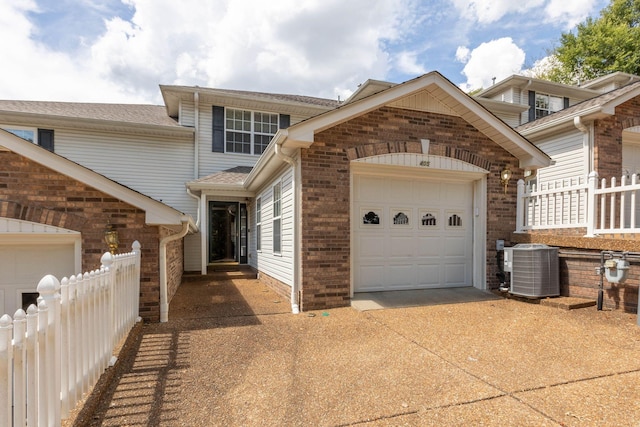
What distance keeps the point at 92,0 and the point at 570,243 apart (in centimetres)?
1064

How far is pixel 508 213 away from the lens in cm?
720

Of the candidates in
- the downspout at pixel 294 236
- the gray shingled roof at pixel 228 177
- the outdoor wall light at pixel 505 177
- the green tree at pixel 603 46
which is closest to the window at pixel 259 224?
the gray shingled roof at pixel 228 177

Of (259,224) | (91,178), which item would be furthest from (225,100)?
(91,178)

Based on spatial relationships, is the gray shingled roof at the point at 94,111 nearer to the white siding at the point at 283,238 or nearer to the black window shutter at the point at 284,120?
the black window shutter at the point at 284,120

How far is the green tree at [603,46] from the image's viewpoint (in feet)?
75.3

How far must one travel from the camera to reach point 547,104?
15008 millimetres

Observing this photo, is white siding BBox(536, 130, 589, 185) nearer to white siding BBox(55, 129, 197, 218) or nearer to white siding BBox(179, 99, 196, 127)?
white siding BBox(179, 99, 196, 127)

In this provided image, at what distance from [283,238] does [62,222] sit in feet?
12.2

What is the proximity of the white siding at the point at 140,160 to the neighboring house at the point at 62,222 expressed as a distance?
6.51m

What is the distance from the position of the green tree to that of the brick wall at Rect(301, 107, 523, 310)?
25559 mm

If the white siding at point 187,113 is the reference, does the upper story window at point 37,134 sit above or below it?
below

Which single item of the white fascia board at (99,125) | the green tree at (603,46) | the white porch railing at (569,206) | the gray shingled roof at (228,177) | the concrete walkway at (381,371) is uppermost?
the green tree at (603,46)

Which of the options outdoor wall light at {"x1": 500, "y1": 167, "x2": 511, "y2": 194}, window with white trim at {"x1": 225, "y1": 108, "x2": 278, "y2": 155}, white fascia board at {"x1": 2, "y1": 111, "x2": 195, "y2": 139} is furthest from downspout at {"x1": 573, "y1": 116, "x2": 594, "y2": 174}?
white fascia board at {"x1": 2, "y1": 111, "x2": 195, "y2": 139}

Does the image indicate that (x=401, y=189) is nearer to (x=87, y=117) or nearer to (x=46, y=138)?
(x=87, y=117)
